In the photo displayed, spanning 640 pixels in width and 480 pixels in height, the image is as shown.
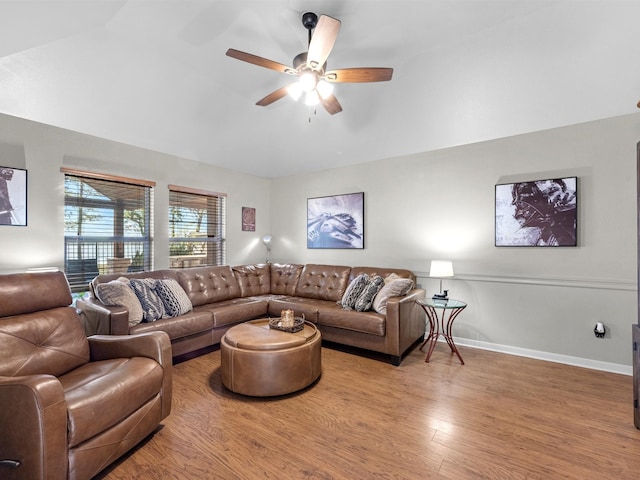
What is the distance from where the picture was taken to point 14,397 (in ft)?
4.50

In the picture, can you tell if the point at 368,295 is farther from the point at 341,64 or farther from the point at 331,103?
the point at 341,64

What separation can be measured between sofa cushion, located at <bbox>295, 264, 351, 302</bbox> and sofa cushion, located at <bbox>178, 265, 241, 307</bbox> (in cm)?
98

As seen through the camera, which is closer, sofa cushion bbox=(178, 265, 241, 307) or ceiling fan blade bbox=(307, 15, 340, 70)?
ceiling fan blade bbox=(307, 15, 340, 70)

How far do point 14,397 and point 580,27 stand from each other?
4.29 metres

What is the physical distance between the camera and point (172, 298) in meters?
3.40

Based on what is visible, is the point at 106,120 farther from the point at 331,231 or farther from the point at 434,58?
the point at 434,58

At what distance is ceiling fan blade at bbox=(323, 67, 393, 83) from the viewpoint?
2.28 metres

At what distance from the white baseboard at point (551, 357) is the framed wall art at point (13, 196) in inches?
195

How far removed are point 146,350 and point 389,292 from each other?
7.72 ft

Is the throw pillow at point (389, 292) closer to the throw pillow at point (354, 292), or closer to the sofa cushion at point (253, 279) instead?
the throw pillow at point (354, 292)

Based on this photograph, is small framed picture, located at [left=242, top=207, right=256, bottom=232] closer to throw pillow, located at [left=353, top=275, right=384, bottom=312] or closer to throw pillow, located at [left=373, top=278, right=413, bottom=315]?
throw pillow, located at [left=353, top=275, right=384, bottom=312]

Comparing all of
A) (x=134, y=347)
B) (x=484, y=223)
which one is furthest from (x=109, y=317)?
(x=484, y=223)

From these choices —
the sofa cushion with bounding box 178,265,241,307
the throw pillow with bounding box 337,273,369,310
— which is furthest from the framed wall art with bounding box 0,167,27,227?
the throw pillow with bounding box 337,273,369,310

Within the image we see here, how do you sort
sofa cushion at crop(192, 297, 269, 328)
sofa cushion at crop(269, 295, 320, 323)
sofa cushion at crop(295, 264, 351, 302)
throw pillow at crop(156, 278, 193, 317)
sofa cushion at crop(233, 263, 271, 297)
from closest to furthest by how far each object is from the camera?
1. throw pillow at crop(156, 278, 193, 317)
2. sofa cushion at crop(192, 297, 269, 328)
3. sofa cushion at crop(269, 295, 320, 323)
4. sofa cushion at crop(295, 264, 351, 302)
5. sofa cushion at crop(233, 263, 271, 297)
